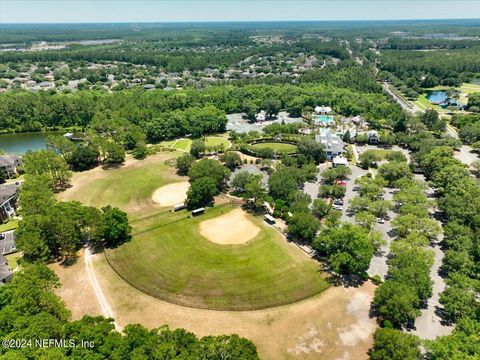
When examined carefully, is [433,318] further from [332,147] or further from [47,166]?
[47,166]

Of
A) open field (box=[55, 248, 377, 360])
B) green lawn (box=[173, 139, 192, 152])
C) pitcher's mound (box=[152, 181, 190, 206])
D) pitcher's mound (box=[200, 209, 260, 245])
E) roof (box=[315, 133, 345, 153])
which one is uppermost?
roof (box=[315, 133, 345, 153])

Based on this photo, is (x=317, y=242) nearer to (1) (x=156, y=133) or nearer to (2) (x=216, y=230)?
(2) (x=216, y=230)

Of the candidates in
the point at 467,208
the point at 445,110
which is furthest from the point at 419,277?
the point at 445,110

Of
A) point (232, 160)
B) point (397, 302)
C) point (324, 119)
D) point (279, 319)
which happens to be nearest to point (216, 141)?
point (232, 160)

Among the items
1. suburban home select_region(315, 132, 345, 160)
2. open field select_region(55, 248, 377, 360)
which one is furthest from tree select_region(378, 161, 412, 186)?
open field select_region(55, 248, 377, 360)

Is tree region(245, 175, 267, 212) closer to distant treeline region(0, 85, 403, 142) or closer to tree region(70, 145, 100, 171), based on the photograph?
tree region(70, 145, 100, 171)

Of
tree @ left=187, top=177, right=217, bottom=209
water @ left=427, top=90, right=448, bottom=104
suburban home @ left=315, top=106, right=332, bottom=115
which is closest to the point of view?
tree @ left=187, top=177, right=217, bottom=209

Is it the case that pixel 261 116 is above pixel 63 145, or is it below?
below
